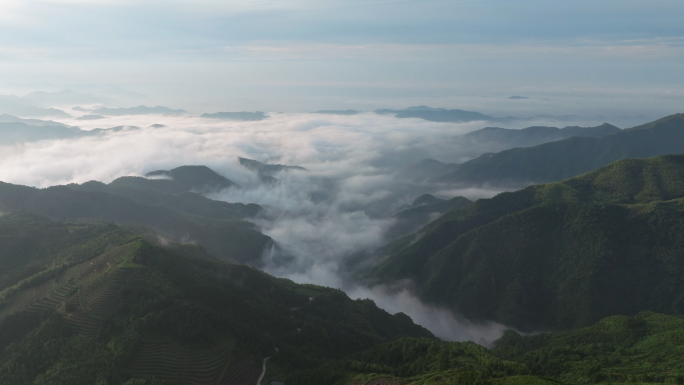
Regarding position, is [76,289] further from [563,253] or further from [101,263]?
[563,253]

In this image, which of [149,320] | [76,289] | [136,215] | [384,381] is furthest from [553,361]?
[136,215]

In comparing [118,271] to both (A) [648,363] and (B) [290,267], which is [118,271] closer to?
(A) [648,363]

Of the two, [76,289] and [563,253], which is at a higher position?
[76,289]

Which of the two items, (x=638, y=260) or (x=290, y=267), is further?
(x=290, y=267)

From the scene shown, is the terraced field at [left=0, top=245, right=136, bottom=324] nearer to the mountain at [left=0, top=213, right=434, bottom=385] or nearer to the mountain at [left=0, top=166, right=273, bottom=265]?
the mountain at [left=0, top=213, right=434, bottom=385]

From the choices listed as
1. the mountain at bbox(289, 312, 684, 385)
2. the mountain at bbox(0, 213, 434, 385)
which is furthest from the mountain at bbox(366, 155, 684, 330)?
the mountain at bbox(0, 213, 434, 385)

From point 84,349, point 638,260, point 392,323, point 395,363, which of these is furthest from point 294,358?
point 638,260
